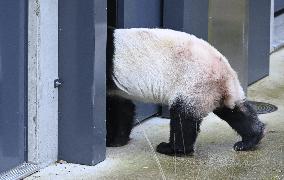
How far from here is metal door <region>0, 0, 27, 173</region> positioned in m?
5.09

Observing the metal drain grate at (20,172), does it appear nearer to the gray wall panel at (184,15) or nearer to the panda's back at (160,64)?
the panda's back at (160,64)

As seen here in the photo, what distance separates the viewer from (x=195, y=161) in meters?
5.68

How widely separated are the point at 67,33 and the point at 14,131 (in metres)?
0.84

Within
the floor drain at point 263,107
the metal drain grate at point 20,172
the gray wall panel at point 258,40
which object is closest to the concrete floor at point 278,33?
the gray wall panel at point 258,40

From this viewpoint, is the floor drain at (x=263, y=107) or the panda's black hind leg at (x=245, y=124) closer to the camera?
the panda's black hind leg at (x=245, y=124)

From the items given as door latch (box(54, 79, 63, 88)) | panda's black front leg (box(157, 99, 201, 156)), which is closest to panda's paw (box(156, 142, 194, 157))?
panda's black front leg (box(157, 99, 201, 156))

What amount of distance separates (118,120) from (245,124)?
3.55ft

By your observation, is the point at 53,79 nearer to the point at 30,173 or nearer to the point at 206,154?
the point at 30,173

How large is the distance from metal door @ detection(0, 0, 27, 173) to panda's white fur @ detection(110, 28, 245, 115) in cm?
79

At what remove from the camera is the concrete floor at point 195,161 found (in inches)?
208

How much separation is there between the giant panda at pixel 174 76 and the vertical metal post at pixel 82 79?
0.23 m

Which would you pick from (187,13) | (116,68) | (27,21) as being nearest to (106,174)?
(116,68)

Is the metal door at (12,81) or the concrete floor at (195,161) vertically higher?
the metal door at (12,81)

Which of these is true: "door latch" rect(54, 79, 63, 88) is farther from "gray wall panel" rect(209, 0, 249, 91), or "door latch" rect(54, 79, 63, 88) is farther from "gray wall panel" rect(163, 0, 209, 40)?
"gray wall panel" rect(209, 0, 249, 91)
